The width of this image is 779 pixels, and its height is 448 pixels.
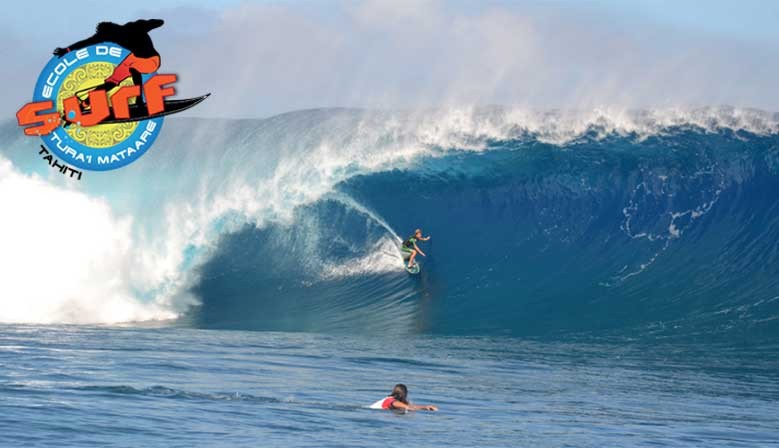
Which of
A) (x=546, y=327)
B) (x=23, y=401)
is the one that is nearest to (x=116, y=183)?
(x=546, y=327)

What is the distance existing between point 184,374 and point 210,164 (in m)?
16.1

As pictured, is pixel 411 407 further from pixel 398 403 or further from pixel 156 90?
pixel 156 90

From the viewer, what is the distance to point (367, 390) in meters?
12.1

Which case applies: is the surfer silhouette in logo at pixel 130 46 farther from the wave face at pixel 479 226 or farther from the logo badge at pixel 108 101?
the wave face at pixel 479 226

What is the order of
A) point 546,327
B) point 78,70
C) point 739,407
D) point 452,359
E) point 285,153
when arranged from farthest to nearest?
point 285,153 < point 546,327 < point 78,70 < point 452,359 < point 739,407

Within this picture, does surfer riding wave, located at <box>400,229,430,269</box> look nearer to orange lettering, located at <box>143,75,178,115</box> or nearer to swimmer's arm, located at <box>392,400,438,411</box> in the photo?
orange lettering, located at <box>143,75,178,115</box>

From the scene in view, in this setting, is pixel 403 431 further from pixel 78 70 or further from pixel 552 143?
pixel 552 143

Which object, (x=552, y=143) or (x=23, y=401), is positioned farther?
(x=552, y=143)

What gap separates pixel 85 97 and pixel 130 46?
4.13 feet

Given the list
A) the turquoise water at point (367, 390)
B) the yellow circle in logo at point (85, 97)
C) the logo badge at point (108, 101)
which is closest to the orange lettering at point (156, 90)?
the logo badge at point (108, 101)

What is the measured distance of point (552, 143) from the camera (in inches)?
951

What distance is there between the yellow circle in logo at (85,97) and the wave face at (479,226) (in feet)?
→ 12.5

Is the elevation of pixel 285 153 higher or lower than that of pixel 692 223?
higher

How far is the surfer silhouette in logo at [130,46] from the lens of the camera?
1708cm
